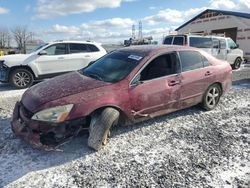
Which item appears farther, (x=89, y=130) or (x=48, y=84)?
(x=48, y=84)

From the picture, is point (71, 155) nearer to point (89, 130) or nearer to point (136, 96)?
point (89, 130)

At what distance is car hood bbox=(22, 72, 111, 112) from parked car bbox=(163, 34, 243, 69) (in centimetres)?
862

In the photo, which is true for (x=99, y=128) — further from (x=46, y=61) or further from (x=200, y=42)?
(x=200, y=42)

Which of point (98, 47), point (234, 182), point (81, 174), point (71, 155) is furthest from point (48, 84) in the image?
point (98, 47)

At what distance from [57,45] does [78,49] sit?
0.82 meters

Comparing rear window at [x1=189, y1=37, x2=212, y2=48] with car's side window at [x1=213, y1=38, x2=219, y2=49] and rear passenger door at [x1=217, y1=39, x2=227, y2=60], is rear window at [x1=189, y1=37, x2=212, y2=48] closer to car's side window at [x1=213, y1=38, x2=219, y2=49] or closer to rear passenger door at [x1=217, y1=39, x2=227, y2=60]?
car's side window at [x1=213, y1=38, x2=219, y2=49]

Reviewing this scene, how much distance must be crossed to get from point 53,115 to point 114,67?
169cm

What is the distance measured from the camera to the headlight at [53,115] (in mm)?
3918

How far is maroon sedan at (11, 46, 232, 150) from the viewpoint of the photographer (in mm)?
4004

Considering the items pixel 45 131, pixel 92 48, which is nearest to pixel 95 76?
pixel 45 131

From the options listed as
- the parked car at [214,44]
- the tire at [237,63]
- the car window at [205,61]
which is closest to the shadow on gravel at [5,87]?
the car window at [205,61]

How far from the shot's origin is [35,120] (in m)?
3.91

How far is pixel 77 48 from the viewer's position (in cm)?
1014

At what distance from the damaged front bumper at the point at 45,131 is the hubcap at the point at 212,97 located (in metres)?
3.17
